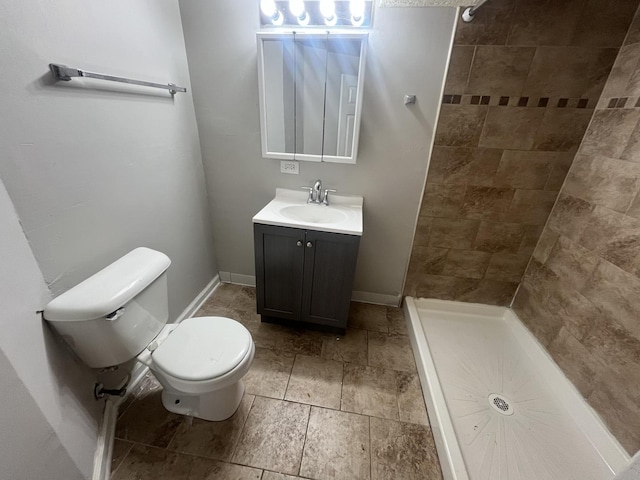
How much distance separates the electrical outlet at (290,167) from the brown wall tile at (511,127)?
1112mm

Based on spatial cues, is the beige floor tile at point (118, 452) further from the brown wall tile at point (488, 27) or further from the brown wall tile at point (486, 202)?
the brown wall tile at point (488, 27)

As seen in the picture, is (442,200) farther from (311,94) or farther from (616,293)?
(311,94)

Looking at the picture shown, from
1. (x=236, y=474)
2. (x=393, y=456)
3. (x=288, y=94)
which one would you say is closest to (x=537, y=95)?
(x=288, y=94)

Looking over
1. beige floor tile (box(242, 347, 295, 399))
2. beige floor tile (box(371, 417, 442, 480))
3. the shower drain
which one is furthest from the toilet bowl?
the shower drain

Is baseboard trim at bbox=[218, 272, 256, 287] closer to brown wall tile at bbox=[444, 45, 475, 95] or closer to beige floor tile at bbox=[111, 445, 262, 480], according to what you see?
beige floor tile at bbox=[111, 445, 262, 480]

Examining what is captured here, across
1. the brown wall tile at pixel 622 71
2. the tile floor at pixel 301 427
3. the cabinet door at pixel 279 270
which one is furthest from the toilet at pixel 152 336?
the brown wall tile at pixel 622 71

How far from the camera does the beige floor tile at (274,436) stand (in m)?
1.17

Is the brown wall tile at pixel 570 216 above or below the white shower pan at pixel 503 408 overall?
above

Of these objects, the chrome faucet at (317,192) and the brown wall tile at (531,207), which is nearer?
the brown wall tile at (531,207)

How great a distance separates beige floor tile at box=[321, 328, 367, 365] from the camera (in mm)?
1680

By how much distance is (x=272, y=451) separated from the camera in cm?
121

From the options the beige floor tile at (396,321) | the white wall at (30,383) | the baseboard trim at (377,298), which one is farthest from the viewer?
the baseboard trim at (377,298)

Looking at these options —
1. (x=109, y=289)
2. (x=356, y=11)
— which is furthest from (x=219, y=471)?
(x=356, y=11)

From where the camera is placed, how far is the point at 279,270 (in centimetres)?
166
